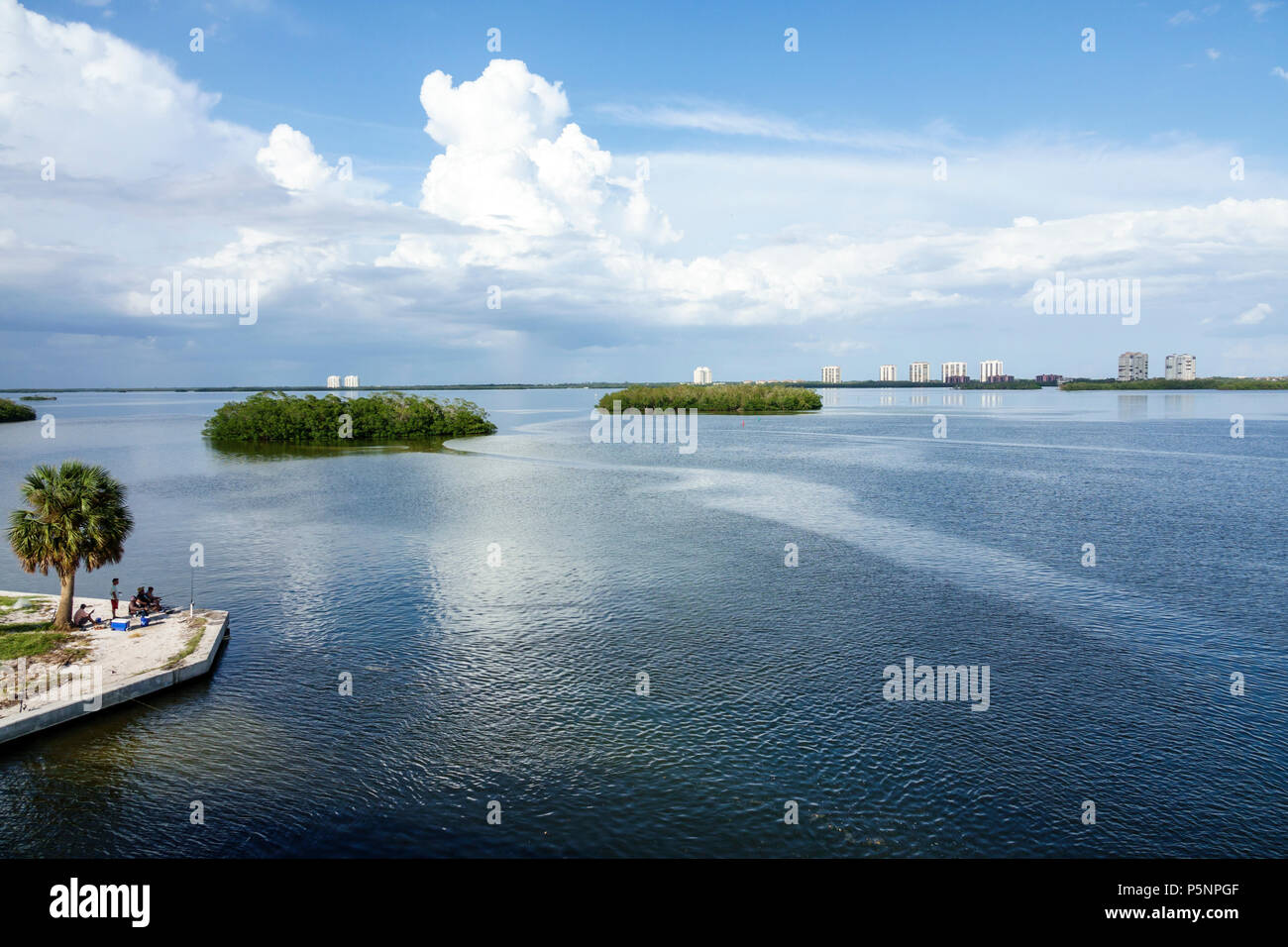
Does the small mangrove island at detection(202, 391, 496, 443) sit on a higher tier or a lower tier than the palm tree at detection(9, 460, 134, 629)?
higher

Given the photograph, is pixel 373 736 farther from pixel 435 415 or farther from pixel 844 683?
pixel 435 415

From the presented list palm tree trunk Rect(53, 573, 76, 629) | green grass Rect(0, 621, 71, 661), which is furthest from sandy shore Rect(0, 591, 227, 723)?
palm tree trunk Rect(53, 573, 76, 629)

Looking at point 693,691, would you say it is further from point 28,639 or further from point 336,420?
point 336,420

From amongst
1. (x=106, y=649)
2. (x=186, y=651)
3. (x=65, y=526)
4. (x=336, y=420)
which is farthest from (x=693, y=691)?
(x=336, y=420)

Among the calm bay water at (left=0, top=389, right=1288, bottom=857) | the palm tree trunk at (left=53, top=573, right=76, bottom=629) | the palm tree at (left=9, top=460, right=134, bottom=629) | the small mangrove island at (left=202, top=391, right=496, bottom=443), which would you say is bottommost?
the calm bay water at (left=0, top=389, right=1288, bottom=857)

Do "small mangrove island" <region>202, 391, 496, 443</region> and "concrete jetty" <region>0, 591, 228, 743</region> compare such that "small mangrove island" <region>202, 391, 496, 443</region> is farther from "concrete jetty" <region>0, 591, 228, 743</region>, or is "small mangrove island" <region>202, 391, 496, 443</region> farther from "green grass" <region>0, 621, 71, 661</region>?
"green grass" <region>0, 621, 71, 661</region>
